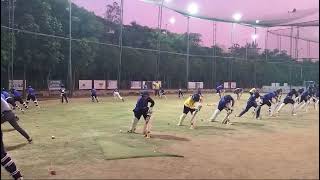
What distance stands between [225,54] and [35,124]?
55.8m

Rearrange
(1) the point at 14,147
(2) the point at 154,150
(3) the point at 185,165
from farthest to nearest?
(1) the point at 14,147 → (2) the point at 154,150 → (3) the point at 185,165

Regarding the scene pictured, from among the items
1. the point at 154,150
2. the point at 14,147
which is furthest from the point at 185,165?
the point at 14,147

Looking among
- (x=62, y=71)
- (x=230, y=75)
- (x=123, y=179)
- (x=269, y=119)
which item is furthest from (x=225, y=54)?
(x=123, y=179)

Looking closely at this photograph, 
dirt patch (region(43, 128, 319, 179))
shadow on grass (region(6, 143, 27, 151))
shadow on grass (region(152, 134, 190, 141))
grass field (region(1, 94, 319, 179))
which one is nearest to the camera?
dirt patch (region(43, 128, 319, 179))

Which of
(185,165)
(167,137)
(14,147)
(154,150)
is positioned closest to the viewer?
(185,165)

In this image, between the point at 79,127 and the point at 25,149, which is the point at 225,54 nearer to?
the point at 79,127

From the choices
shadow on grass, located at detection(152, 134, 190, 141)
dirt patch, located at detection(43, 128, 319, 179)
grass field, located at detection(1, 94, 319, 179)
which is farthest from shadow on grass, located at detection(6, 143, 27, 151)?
shadow on grass, located at detection(152, 134, 190, 141)

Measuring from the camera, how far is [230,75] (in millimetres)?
73062

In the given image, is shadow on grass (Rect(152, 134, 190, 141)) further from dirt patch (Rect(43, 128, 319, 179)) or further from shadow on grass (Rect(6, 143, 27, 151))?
shadow on grass (Rect(6, 143, 27, 151))

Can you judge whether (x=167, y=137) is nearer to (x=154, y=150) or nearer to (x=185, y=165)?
(x=154, y=150)

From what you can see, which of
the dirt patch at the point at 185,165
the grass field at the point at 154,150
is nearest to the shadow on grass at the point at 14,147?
the grass field at the point at 154,150

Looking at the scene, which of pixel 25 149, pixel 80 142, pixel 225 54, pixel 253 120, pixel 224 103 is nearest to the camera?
pixel 25 149

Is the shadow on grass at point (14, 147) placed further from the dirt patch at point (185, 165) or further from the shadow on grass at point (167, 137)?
the shadow on grass at point (167, 137)

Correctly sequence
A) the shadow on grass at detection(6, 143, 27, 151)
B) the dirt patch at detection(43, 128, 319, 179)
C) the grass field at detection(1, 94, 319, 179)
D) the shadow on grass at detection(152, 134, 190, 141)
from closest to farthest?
1. the dirt patch at detection(43, 128, 319, 179)
2. the grass field at detection(1, 94, 319, 179)
3. the shadow on grass at detection(6, 143, 27, 151)
4. the shadow on grass at detection(152, 134, 190, 141)
